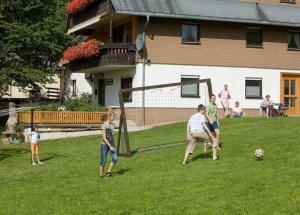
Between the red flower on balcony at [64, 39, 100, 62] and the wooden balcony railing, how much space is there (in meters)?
1.68

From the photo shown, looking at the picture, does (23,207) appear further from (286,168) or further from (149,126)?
(149,126)

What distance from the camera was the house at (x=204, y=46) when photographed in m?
33.2

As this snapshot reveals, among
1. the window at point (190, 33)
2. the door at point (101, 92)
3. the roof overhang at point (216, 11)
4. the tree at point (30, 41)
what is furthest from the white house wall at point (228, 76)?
the tree at point (30, 41)

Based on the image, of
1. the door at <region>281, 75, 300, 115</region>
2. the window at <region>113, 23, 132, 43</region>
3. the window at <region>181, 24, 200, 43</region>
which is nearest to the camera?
the window at <region>181, 24, 200, 43</region>

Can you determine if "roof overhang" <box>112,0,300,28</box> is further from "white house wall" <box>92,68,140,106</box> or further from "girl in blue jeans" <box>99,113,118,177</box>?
"girl in blue jeans" <box>99,113,118,177</box>

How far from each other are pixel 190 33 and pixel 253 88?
15.6 ft

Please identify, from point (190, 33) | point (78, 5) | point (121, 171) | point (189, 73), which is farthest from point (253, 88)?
point (121, 171)

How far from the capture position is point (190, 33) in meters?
34.3

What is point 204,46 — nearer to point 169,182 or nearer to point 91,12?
point 91,12

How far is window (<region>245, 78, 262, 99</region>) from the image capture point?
35469 mm

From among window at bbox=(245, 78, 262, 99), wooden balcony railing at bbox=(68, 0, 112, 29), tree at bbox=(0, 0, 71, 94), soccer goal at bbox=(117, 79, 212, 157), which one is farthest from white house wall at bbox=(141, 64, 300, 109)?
tree at bbox=(0, 0, 71, 94)

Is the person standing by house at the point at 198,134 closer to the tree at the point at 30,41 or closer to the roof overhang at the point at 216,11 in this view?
the roof overhang at the point at 216,11

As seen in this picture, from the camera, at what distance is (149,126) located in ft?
104

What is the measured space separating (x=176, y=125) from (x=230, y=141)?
9.10 m
